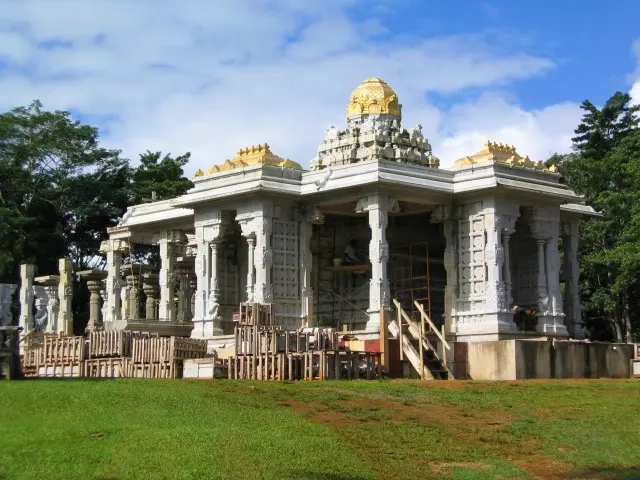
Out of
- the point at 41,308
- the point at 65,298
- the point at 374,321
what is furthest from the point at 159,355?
the point at 41,308

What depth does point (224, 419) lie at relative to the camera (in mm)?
23594

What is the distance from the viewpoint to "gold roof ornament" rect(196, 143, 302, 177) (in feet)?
145

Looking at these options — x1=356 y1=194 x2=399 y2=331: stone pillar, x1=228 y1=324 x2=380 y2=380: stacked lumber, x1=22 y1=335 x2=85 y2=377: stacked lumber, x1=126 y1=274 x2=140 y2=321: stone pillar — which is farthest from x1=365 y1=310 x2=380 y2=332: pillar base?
x1=126 y1=274 x2=140 y2=321: stone pillar

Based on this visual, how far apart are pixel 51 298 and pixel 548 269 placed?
29453mm

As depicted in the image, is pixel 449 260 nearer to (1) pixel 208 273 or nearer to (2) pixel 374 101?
(2) pixel 374 101

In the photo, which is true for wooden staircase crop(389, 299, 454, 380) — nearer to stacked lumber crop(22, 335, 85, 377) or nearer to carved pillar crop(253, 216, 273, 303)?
carved pillar crop(253, 216, 273, 303)

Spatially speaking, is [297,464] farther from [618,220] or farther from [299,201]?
[618,220]

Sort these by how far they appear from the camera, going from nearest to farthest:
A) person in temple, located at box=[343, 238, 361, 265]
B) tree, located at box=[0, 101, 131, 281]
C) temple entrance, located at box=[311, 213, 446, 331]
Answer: temple entrance, located at box=[311, 213, 446, 331]
person in temple, located at box=[343, 238, 361, 265]
tree, located at box=[0, 101, 131, 281]

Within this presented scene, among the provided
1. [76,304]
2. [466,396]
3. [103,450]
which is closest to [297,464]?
[103,450]

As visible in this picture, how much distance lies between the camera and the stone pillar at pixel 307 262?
4366 cm

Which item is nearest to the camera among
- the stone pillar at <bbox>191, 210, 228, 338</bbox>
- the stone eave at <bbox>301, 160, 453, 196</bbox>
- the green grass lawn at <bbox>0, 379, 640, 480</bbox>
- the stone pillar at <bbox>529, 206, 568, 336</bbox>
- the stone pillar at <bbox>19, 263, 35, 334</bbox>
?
the green grass lawn at <bbox>0, 379, 640, 480</bbox>

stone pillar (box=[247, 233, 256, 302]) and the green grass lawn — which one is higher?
stone pillar (box=[247, 233, 256, 302])

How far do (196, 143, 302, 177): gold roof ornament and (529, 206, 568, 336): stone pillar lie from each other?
9.47 m

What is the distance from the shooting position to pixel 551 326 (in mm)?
43625
